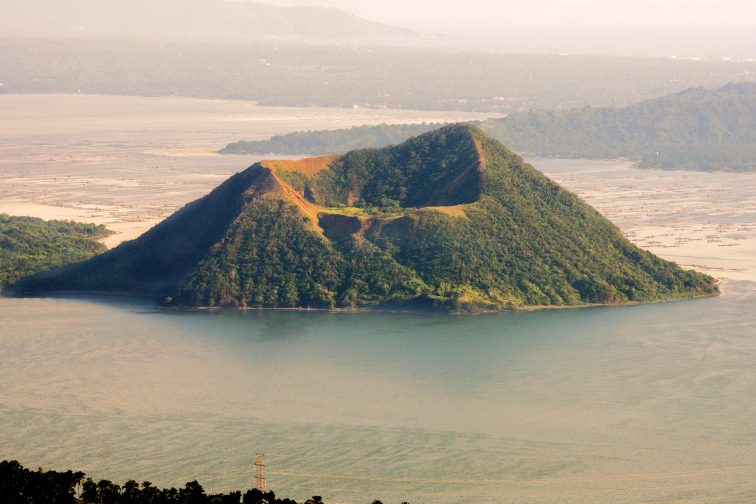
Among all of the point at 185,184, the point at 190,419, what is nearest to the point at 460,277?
the point at 190,419

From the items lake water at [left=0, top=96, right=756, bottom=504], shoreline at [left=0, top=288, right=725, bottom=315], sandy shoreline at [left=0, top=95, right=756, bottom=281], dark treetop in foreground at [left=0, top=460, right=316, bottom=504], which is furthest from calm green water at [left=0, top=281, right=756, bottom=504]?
sandy shoreline at [left=0, top=95, right=756, bottom=281]

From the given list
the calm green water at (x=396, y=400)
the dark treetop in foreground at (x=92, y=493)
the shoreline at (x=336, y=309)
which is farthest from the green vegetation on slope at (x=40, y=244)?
the dark treetop in foreground at (x=92, y=493)

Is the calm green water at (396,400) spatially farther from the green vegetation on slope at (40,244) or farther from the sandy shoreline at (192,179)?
the sandy shoreline at (192,179)

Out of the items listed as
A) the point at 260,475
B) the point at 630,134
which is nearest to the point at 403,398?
the point at 260,475

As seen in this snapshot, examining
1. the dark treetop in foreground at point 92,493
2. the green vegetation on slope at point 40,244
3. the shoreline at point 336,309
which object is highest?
the green vegetation on slope at point 40,244

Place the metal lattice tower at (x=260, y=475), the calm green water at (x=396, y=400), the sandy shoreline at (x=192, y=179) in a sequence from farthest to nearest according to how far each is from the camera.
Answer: the sandy shoreline at (x=192, y=179), the calm green water at (x=396, y=400), the metal lattice tower at (x=260, y=475)

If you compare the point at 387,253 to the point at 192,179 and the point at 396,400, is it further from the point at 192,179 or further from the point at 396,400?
the point at 192,179
